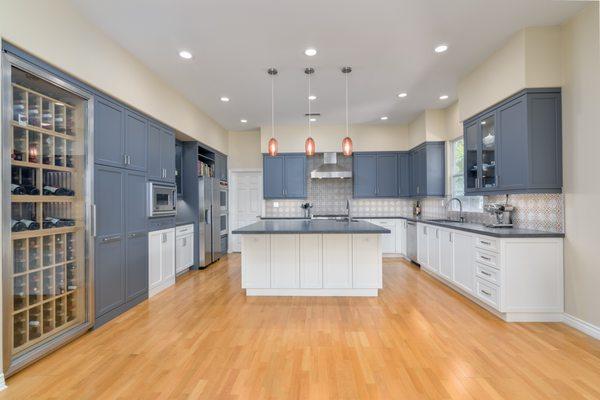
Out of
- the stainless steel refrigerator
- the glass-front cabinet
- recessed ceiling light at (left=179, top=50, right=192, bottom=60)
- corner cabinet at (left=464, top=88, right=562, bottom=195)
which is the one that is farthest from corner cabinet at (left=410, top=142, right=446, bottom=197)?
recessed ceiling light at (left=179, top=50, right=192, bottom=60)

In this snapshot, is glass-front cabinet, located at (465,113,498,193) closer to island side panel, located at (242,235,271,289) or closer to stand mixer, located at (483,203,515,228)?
stand mixer, located at (483,203,515,228)

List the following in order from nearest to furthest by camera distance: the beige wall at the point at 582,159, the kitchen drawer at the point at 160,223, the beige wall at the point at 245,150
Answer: the beige wall at the point at 582,159
the kitchen drawer at the point at 160,223
the beige wall at the point at 245,150

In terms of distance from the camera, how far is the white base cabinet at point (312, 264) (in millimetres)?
3881

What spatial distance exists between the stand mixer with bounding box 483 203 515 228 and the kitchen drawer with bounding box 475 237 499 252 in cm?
39

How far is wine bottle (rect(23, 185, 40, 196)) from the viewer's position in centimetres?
237

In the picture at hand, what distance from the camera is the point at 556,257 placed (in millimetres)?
3008

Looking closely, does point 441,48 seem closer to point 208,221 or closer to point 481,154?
point 481,154

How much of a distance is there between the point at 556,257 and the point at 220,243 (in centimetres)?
559

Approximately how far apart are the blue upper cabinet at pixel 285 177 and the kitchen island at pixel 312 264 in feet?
9.80

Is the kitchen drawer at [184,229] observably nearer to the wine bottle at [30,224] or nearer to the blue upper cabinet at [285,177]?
the blue upper cabinet at [285,177]

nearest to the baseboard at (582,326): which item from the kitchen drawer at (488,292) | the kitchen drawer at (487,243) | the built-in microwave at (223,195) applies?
the kitchen drawer at (488,292)

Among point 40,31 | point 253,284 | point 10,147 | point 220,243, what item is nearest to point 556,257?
point 253,284

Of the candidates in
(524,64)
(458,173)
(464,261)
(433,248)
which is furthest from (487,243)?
(458,173)

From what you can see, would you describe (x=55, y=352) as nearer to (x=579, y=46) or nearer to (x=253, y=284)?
(x=253, y=284)
